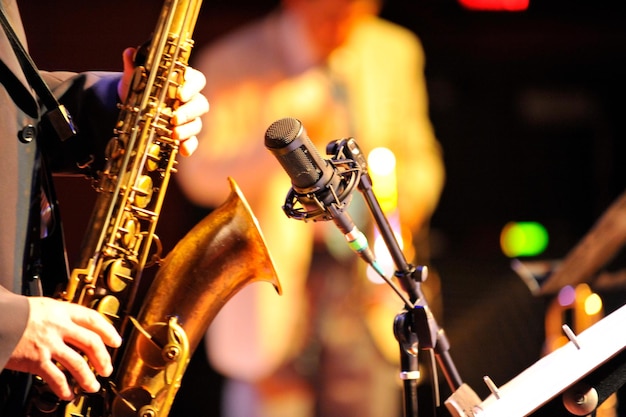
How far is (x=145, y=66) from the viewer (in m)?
2.07

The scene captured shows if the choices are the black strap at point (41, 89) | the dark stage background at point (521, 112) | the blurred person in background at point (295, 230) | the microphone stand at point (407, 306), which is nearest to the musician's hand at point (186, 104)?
the black strap at point (41, 89)

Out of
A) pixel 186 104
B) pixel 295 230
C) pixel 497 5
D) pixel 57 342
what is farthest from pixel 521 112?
pixel 57 342

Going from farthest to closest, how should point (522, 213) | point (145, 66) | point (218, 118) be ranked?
point (522, 213)
point (218, 118)
point (145, 66)

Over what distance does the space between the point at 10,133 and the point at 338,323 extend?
295 cm

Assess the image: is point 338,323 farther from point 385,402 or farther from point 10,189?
point 10,189

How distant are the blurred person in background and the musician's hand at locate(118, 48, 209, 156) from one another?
7.18 ft

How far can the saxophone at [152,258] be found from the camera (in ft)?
6.38

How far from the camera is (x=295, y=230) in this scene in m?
4.45

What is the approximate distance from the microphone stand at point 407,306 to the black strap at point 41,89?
2.10ft

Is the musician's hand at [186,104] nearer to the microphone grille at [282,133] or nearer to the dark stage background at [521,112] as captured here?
the microphone grille at [282,133]

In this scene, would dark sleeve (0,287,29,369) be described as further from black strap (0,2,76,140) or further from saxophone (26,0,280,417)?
black strap (0,2,76,140)

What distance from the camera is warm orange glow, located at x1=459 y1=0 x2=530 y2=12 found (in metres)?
5.53

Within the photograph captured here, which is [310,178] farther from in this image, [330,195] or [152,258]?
[152,258]

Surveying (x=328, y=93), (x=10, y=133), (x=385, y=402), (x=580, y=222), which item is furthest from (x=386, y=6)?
(x=10, y=133)
